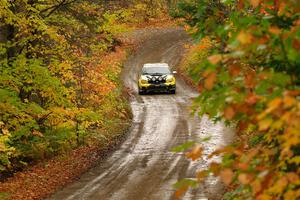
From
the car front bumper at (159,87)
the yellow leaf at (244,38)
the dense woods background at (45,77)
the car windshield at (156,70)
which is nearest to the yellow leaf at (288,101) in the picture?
the yellow leaf at (244,38)

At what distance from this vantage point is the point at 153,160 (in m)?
15.8

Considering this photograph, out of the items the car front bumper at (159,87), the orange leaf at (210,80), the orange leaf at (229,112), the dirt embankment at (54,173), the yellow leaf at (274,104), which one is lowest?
the dirt embankment at (54,173)

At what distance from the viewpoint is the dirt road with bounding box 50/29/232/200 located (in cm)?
1238

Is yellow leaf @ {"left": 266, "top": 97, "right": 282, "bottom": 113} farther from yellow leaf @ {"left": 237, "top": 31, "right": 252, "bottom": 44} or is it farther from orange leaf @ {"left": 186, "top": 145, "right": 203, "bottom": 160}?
orange leaf @ {"left": 186, "top": 145, "right": 203, "bottom": 160}

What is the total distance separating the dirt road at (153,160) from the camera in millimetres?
12383

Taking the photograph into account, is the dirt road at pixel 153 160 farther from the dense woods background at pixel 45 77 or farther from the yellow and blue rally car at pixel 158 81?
the dense woods background at pixel 45 77

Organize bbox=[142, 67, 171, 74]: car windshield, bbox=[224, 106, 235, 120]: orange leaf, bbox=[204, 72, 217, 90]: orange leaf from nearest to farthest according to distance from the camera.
→ bbox=[204, 72, 217, 90]: orange leaf → bbox=[224, 106, 235, 120]: orange leaf → bbox=[142, 67, 171, 74]: car windshield

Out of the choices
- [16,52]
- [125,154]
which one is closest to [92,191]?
[125,154]

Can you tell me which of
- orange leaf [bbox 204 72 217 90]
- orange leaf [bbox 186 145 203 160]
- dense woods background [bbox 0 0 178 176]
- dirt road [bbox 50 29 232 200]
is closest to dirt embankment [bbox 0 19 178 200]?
dirt road [bbox 50 29 232 200]

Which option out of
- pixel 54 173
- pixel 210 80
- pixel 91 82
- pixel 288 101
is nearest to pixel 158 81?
pixel 91 82

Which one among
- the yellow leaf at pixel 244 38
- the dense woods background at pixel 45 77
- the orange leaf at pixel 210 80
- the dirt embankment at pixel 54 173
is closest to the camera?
the yellow leaf at pixel 244 38

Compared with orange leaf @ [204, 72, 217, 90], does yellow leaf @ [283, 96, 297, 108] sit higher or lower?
lower

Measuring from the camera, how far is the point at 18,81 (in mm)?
13680

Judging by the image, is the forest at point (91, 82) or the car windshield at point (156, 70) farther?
the car windshield at point (156, 70)
